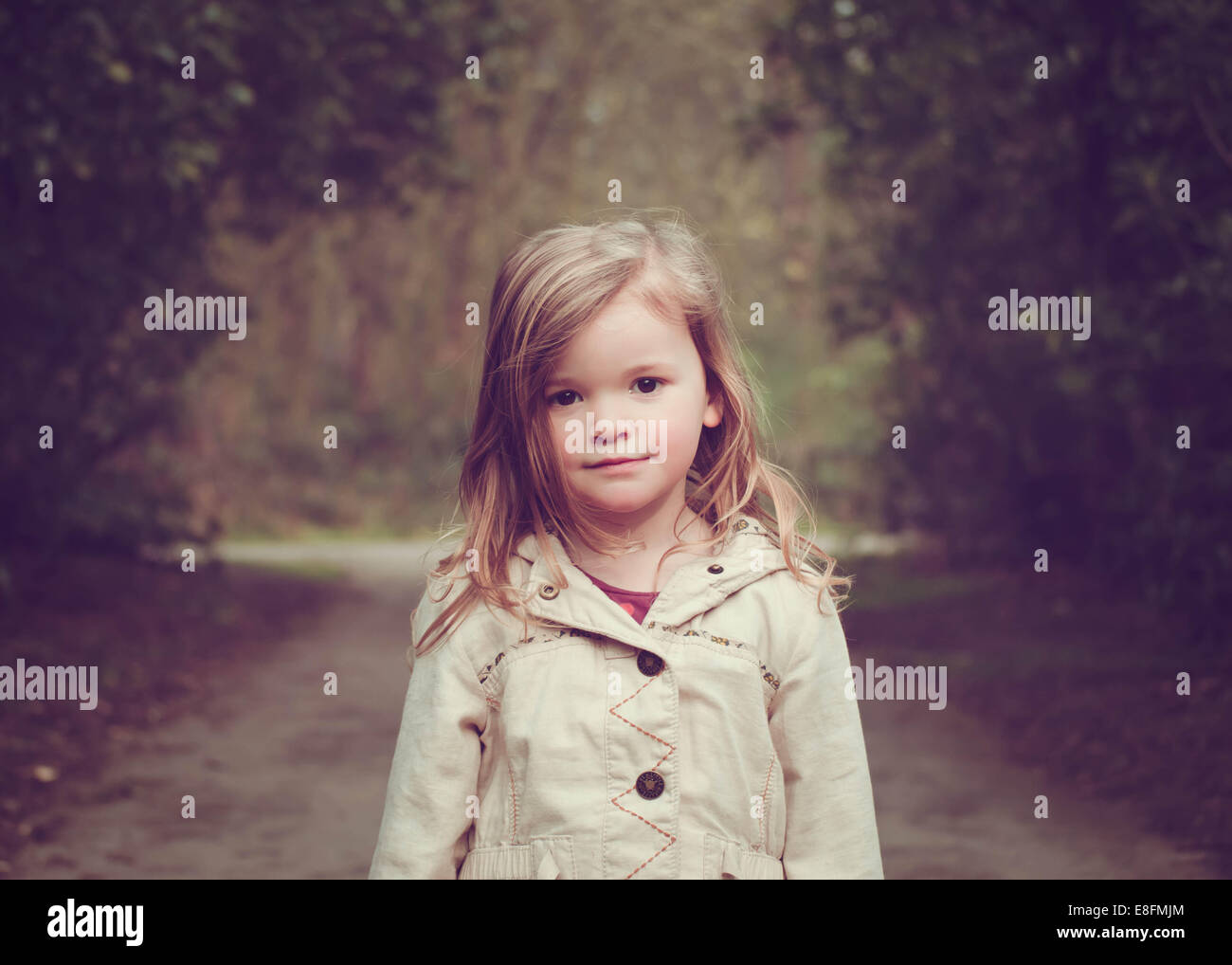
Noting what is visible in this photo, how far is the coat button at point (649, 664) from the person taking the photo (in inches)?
92.7

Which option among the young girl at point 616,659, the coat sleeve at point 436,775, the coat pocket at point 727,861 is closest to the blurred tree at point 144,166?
the young girl at point 616,659

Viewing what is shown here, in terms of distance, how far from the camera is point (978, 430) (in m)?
10.9

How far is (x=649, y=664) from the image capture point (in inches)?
92.9

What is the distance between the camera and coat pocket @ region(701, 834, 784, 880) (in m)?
2.29

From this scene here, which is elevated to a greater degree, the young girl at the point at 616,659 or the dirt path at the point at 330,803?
the young girl at the point at 616,659

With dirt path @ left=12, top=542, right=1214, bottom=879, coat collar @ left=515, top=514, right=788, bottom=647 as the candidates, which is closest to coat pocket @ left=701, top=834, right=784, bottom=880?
coat collar @ left=515, top=514, right=788, bottom=647

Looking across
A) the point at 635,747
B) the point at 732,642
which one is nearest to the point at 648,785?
the point at 635,747

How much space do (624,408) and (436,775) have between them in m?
0.69

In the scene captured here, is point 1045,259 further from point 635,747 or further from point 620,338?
point 635,747

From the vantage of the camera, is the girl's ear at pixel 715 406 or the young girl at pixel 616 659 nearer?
the young girl at pixel 616 659

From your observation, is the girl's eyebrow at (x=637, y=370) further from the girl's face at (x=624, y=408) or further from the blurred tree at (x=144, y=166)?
the blurred tree at (x=144, y=166)

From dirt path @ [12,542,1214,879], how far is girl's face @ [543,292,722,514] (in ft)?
6.22

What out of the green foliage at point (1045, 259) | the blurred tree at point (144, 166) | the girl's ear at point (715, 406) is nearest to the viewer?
the girl's ear at point (715, 406)
